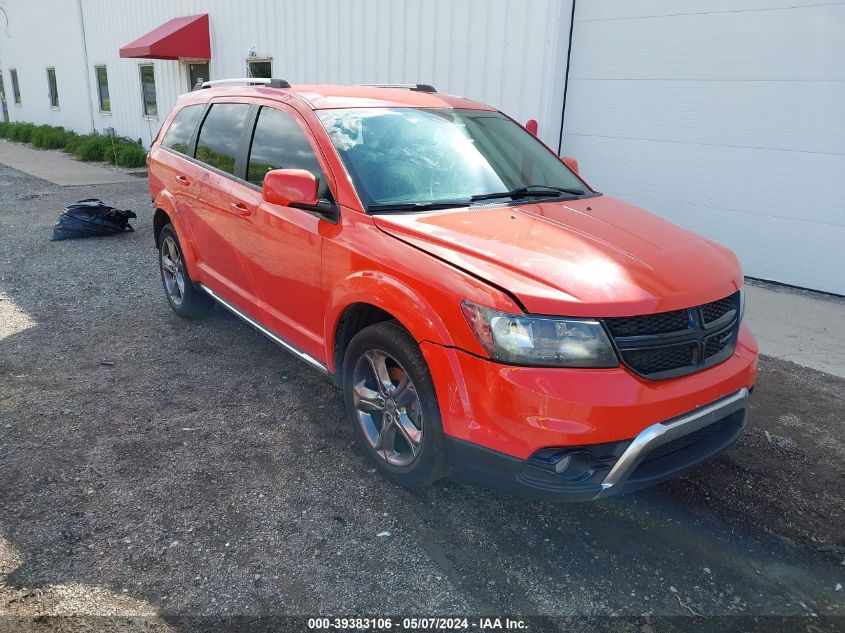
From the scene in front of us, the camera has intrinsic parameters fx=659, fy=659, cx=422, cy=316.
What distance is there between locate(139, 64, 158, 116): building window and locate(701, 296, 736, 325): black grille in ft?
55.1

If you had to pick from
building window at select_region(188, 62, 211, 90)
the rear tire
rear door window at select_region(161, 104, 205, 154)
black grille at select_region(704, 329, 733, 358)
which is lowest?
the rear tire

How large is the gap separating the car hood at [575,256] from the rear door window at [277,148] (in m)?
0.78

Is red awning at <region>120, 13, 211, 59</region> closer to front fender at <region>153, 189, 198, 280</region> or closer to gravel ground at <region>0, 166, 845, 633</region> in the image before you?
front fender at <region>153, 189, 198, 280</region>

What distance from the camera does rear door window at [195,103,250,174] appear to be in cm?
436

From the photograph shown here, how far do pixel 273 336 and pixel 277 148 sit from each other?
1135mm

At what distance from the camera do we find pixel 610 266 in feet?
9.05

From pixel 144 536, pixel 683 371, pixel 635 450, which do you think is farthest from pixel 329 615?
pixel 683 371

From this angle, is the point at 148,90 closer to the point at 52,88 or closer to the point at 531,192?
the point at 52,88

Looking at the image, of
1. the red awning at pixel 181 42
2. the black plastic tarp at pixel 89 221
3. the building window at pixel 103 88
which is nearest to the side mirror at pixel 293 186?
the black plastic tarp at pixel 89 221

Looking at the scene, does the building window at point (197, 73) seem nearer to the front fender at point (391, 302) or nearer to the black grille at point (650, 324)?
the front fender at point (391, 302)

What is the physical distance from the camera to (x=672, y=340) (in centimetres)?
263

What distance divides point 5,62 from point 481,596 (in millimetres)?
33049

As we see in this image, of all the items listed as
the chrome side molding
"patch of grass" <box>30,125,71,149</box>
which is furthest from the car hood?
"patch of grass" <box>30,125,71,149</box>

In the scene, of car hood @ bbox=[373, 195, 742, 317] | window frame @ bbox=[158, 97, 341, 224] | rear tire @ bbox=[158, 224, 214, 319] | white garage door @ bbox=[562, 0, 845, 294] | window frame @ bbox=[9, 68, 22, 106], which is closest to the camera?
car hood @ bbox=[373, 195, 742, 317]
